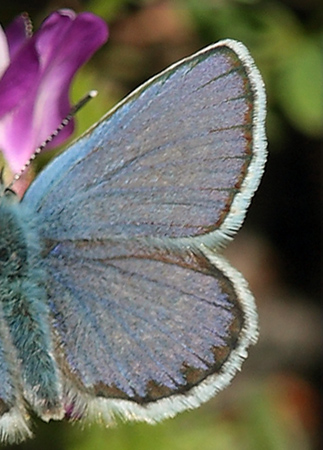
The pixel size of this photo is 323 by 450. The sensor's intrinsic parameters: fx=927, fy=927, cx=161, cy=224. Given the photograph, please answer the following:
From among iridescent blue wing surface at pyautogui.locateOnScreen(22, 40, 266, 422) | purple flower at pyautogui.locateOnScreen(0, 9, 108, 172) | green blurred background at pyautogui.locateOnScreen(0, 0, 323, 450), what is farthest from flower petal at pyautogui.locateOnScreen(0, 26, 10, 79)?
green blurred background at pyautogui.locateOnScreen(0, 0, 323, 450)

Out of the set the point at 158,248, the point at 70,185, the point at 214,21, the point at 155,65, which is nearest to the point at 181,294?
the point at 158,248

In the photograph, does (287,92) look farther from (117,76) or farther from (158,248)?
(158,248)

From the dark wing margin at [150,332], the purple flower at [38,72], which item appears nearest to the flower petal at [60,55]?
the purple flower at [38,72]

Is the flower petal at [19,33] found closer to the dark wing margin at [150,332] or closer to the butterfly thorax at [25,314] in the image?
the butterfly thorax at [25,314]

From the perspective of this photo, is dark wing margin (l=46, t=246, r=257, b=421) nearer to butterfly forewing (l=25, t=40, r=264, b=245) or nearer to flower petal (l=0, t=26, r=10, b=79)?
butterfly forewing (l=25, t=40, r=264, b=245)

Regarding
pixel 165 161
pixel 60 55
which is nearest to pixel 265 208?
pixel 60 55

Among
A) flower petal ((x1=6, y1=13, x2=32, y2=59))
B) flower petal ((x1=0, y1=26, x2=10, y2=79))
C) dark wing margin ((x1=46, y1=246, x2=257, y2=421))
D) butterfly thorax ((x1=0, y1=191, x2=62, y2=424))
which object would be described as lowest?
dark wing margin ((x1=46, y1=246, x2=257, y2=421))
